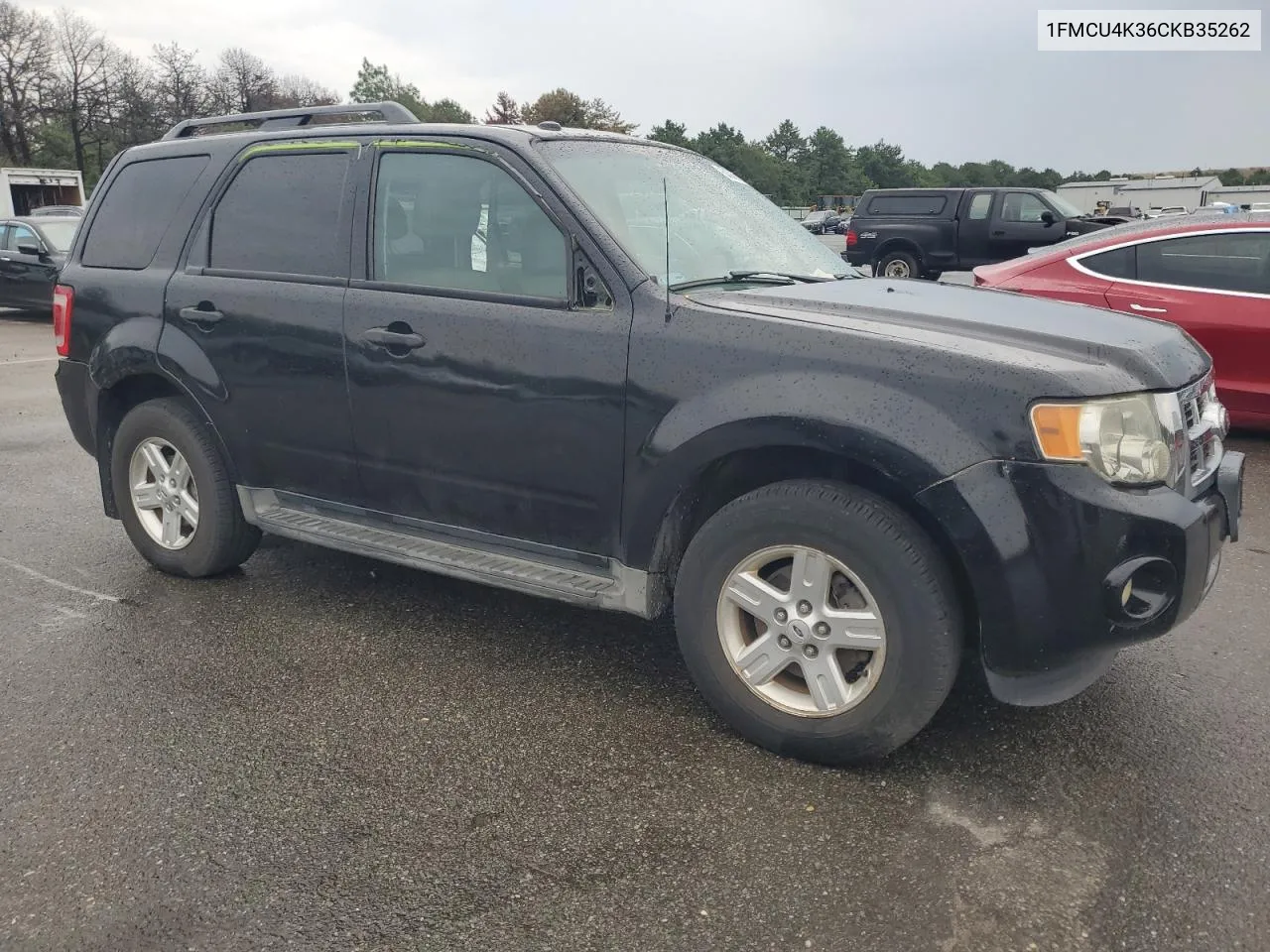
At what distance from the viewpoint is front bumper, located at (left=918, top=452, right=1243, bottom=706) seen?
2662 millimetres

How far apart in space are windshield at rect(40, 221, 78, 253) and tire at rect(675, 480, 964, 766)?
49.2 ft

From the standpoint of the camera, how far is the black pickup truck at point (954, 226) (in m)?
18.5

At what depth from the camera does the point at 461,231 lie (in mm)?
3682

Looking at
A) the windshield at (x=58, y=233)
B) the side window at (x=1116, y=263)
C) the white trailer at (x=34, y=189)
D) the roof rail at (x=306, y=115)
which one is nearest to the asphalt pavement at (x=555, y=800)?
the roof rail at (x=306, y=115)

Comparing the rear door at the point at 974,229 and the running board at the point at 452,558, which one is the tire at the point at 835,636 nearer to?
the running board at the point at 452,558

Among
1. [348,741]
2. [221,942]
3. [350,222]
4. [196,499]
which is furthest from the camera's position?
[196,499]

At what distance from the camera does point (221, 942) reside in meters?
2.37

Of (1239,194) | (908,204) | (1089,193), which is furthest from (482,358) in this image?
(1089,193)

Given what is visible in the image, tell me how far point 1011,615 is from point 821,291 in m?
1.27

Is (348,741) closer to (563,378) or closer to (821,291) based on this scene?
(563,378)

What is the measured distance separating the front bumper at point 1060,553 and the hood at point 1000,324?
32 centimetres

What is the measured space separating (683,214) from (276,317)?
1.62 meters

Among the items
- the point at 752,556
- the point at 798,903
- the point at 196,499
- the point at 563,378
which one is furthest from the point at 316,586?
the point at 798,903

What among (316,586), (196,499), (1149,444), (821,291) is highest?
(821,291)
